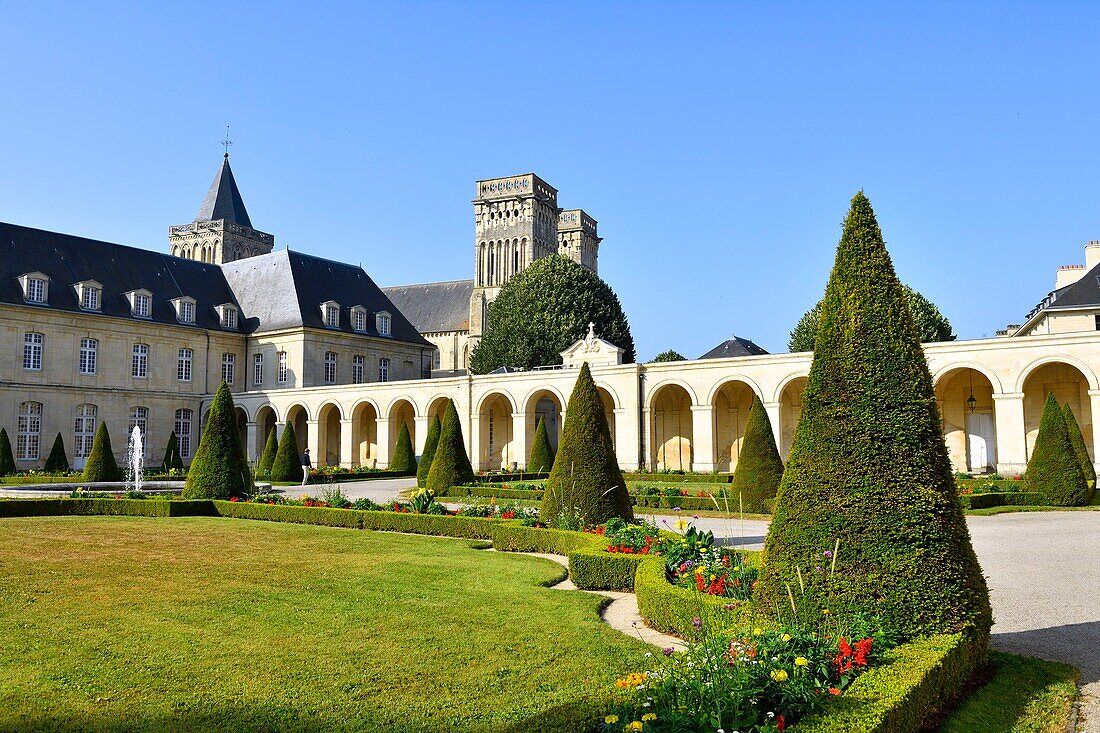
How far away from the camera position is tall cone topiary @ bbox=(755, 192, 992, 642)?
5.29 m

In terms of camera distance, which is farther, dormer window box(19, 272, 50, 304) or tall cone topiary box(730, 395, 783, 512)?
dormer window box(19, 272, 50, 304)

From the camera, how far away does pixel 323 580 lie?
8.98 meters

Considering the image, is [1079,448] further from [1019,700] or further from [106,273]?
[106,273]

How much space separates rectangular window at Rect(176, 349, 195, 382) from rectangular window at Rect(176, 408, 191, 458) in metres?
1.67

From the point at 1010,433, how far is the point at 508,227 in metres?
46.3

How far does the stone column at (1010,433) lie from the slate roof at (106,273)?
3750cm

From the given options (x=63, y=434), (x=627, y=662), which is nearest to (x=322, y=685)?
(x=627, y=662)

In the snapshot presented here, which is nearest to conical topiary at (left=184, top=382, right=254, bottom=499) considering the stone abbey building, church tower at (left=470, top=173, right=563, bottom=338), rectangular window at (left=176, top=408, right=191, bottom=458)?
the stone abbey building

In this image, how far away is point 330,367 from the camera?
45.4 meters

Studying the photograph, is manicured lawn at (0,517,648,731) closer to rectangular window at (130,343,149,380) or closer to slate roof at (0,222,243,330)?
slate roof at (0,222,243,330)

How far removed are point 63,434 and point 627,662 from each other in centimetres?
4020

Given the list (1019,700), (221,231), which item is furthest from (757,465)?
(221,231)

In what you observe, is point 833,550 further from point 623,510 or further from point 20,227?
point 20,227

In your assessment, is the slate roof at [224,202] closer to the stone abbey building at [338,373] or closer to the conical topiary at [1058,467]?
the stone abbey building at [338,373]
